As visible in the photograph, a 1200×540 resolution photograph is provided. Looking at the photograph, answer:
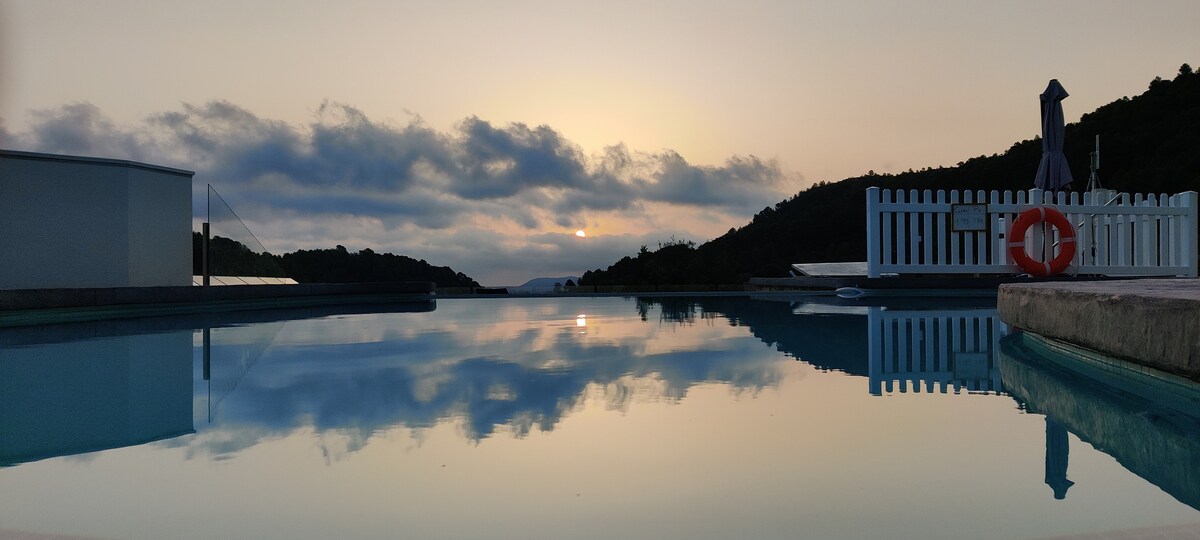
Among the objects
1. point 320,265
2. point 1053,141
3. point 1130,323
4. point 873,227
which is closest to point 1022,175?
point 1053,141

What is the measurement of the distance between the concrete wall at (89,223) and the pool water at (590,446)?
6.84 metres

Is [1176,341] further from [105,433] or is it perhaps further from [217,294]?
[217,294]

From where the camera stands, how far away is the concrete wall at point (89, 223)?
33.1 feet

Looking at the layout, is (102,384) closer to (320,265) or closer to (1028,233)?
(320,265)

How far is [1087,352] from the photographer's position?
402cm

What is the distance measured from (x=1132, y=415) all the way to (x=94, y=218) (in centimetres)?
1194

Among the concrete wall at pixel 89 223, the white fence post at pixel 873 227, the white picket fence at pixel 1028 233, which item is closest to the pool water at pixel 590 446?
the concrete wall at pixel 89 223

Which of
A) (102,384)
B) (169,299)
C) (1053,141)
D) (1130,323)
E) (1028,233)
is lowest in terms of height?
(102,384)

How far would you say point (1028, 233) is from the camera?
533 inches

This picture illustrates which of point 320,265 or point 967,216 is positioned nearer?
point 967,216

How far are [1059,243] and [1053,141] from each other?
6.46 ft

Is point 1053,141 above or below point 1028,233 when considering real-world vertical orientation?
above

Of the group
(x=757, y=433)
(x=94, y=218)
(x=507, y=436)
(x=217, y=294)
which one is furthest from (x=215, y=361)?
(x=94, y=218)

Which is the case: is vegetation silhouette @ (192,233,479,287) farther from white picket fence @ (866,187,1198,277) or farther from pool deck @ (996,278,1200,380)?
pool deck @ (996,278,1200,380)
